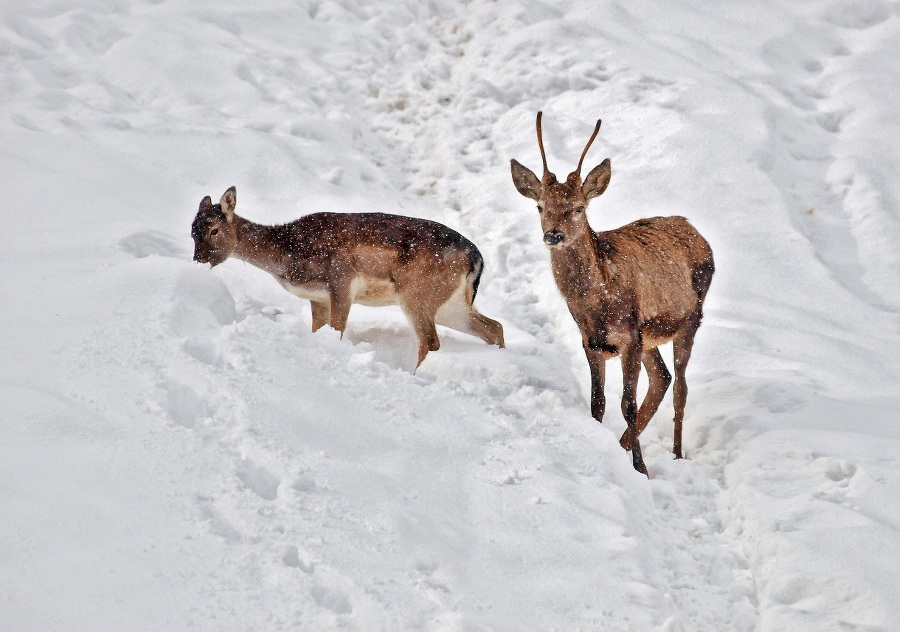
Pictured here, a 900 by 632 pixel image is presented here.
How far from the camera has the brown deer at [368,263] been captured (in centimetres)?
713

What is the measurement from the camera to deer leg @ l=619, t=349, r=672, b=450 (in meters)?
6.06

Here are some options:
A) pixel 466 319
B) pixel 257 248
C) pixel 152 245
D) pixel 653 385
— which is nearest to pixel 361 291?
pixel 466 319

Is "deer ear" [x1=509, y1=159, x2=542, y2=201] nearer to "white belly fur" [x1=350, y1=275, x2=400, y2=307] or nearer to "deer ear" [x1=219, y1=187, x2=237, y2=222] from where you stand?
"white belly fur" [x1=350, y1=275, x2=400, y2=307]

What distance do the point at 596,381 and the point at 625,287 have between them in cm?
63

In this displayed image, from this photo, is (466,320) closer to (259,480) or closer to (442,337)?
(442,337)

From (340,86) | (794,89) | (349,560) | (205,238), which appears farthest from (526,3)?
(349,560)

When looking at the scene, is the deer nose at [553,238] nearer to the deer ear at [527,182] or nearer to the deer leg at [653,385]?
the deer ear at [527,182]

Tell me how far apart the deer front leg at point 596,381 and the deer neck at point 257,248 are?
2.84 m

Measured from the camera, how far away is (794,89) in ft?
34.3

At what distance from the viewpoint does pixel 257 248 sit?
7.48m

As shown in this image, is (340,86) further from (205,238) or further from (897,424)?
(897,424)

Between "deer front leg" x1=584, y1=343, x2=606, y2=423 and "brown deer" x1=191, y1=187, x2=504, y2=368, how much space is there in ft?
4.52

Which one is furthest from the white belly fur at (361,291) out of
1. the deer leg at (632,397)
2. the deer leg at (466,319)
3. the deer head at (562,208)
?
the deer leg at (632,397)

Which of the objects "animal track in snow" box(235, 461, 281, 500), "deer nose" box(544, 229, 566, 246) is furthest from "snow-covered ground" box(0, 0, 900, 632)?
"deer nose" box(544, 229, 566, 246)
